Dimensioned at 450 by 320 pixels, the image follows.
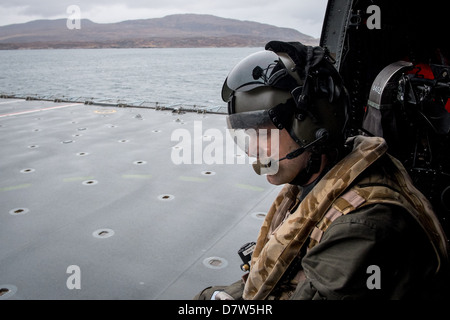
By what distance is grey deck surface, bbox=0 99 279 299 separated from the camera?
2707 mm

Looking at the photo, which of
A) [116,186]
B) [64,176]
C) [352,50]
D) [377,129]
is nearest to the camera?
[377,129]

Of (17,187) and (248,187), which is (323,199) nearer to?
(248,187)

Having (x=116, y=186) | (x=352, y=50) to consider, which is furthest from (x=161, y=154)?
(x=352, y=50)

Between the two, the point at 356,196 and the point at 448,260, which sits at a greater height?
the point at 356,196

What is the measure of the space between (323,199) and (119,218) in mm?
2943

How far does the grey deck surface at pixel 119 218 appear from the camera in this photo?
2707 mm

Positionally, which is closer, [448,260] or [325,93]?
[448,260]

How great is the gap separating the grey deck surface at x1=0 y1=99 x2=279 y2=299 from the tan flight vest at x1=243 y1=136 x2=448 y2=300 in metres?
1.46

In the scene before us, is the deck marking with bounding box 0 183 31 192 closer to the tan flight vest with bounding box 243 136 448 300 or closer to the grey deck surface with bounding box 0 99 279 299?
the grey deck surface with bounding box 0 99 279 299

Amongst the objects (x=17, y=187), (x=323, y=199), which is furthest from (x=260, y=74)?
(x=17, y=187)
